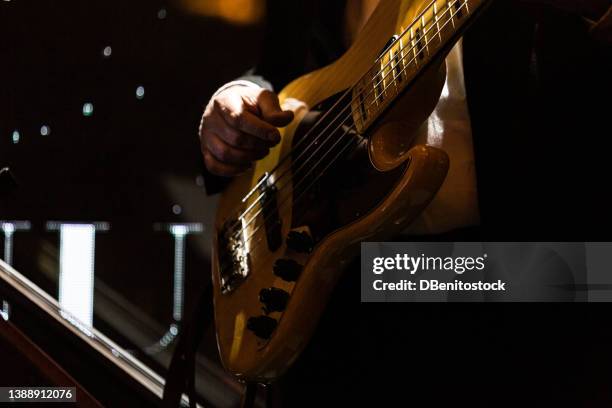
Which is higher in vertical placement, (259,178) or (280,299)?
(259,178)

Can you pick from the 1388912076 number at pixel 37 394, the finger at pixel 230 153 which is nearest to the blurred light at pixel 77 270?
the 1388912076 number at pixel 37 394

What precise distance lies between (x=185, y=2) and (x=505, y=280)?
1.63 m

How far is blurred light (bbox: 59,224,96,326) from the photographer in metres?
1.79

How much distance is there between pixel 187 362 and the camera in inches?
34.2

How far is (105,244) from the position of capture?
6.29 feet

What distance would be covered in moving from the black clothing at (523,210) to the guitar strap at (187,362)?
0.91ft

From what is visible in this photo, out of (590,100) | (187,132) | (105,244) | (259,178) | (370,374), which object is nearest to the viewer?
(590,100)

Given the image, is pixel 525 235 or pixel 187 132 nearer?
pixel 525 235

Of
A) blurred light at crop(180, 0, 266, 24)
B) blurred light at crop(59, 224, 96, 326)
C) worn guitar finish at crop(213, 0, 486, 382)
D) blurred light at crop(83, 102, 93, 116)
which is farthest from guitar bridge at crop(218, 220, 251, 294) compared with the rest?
blurred light at crop(180, 0, 266, 24)

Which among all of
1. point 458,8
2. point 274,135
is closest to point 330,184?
point 274,135

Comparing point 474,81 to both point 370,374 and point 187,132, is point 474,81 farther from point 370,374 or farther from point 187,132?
point 187,132

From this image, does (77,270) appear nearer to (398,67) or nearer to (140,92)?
(140,92)

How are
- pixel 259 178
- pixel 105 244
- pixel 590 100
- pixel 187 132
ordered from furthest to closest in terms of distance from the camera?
pixel 187 132, pixel 105 244, pixel 259 178, pixel 590 100

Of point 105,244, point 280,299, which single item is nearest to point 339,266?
point 280,299
